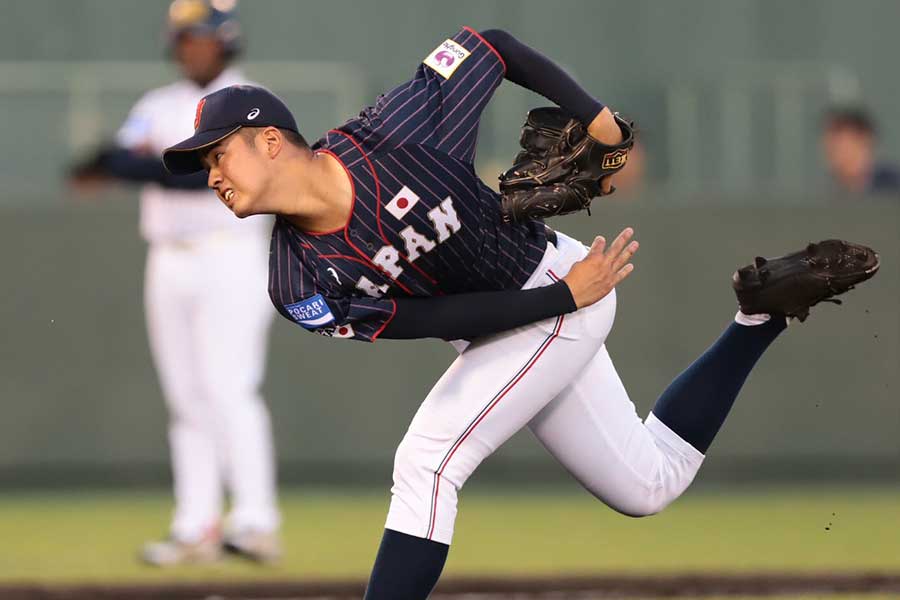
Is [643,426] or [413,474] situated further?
[643,426]

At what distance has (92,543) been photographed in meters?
7.51

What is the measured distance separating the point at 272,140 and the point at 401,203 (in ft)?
1.16

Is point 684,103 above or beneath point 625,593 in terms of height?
above

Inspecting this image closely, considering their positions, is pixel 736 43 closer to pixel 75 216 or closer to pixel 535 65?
pixel 75 216

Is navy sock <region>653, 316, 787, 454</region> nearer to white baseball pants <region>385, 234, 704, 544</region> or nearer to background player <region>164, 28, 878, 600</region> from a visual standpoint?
white baseball pants <region>385, 234, 704, 544</region>

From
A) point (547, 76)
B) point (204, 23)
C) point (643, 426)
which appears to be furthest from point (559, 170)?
point (204, 23)

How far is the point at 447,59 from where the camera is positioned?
4.39 metres

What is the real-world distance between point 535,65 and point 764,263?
0.97 metres

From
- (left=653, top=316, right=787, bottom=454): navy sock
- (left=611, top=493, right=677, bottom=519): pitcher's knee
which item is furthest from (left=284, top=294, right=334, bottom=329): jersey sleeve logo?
(left=653, top=316, right=787, bottom=454): navy sock

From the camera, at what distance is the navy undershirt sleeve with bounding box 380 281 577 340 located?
4289 millimetres

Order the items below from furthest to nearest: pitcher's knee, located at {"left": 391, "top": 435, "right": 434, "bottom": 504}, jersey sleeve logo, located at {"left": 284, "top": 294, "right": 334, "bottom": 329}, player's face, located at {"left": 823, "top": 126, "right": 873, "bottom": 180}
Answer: player's face, located at {"left": 823, "top": 126, "right": 873, "bottom": 180}, pitcher's knee, located at {"left": 391, "top": 435, "right": 434, "bottom": 504}, jersey sleeve logo, located at {"left": 284, "top": 294, "right": 334, "bottom": 329}

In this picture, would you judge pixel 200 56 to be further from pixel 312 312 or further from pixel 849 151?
pixel 849 151

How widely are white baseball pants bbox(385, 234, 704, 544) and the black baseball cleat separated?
464mm

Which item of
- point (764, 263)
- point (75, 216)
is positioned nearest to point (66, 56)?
point (75, 216)
